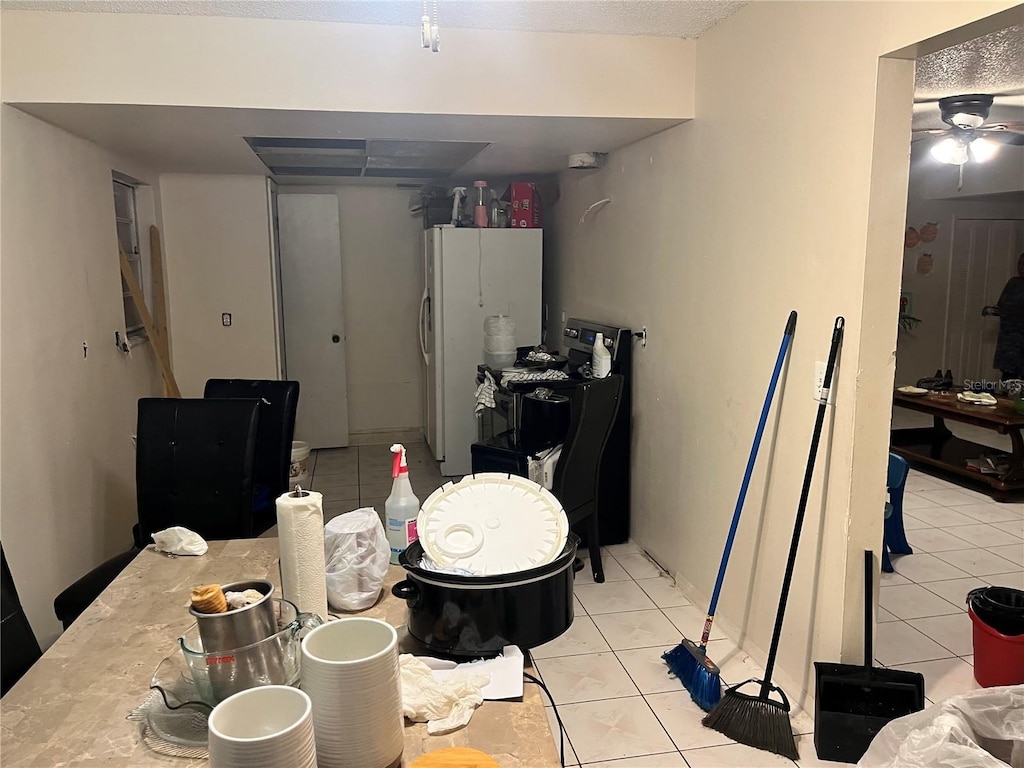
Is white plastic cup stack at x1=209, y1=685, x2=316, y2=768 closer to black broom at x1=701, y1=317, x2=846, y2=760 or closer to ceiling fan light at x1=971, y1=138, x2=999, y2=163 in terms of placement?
black broom at x1=701, y1=317, x2=846, y2=760

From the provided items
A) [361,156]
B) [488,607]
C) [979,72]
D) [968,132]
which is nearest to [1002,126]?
[968,132]

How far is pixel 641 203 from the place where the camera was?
3699 mm

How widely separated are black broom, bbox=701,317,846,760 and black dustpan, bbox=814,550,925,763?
0.10 m

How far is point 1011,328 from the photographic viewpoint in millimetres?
6684

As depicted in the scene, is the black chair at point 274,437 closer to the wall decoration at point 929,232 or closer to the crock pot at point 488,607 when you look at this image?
the crock pot at point 488,607

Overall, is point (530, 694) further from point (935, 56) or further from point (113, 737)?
point (935, 56)

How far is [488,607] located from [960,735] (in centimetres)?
133

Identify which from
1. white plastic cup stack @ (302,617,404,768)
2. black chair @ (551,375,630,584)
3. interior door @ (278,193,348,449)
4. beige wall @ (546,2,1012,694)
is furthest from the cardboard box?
white plastic cup stack @ (302,617,404,768)

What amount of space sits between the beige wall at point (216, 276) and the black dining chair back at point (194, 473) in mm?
2462

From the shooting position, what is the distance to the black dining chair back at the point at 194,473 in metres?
2.67

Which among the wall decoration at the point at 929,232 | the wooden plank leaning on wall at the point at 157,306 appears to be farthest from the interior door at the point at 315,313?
the wall decoration at the point at 929,232

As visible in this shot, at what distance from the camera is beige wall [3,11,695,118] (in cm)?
262

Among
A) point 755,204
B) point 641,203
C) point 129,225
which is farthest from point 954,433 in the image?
point 129,225

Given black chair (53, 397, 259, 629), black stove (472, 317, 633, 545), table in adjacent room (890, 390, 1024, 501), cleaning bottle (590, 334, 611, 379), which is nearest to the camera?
black chair (53, 397, 259, 629)
